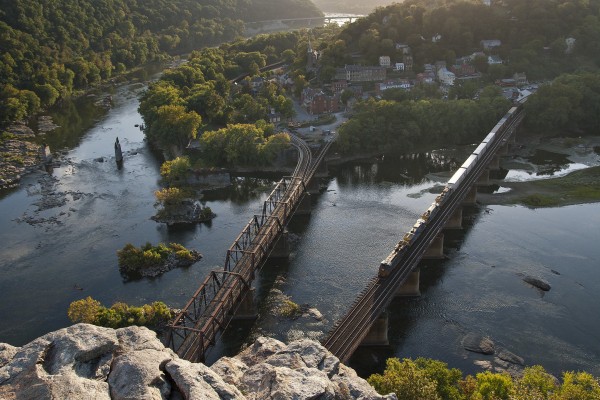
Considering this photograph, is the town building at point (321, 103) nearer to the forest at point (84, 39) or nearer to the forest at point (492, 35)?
the forest at point (492, 35)

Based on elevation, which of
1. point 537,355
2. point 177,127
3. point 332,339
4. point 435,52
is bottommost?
point 537,355

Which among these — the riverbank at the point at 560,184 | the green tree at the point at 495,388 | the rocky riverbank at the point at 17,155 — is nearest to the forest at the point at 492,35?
the riverbank at the point at 560,184

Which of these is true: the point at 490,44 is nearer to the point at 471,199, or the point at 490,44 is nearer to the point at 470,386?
the point at 471,199

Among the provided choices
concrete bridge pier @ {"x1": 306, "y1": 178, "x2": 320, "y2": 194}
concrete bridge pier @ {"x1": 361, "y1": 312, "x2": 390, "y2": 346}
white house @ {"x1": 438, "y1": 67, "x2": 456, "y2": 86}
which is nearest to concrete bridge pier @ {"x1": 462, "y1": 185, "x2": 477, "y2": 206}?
concrete bridge pier @ {"x1": 306, "y1": 178, "x2": 320, "y2": 194}

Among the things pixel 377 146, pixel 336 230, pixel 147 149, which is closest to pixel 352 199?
pixel 336 230

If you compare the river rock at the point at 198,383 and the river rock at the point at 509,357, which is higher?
the river rock at the point at 198,383

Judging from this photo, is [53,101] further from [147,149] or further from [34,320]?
[34,320]

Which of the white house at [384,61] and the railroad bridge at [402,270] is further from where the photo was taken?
the white house at [384,61]
